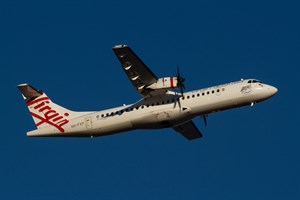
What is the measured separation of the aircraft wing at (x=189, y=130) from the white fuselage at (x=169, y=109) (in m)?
3.91

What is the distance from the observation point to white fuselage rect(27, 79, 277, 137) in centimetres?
3869

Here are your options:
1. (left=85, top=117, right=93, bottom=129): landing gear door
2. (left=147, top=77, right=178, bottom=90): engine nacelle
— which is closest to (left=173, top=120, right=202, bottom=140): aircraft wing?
(left=147, top=77, right=178, bottom=90): engine nacelle

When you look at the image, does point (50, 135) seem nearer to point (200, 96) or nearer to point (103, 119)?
point (103, 119)

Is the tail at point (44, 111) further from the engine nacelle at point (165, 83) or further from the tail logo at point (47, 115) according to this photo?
the engine nacelle at point (165, 83)

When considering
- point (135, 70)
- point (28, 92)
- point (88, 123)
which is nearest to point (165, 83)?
point (135, 70)

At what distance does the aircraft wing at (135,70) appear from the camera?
3709 cm

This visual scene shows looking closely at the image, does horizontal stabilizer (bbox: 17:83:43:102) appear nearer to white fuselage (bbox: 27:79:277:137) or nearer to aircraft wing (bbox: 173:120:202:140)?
white fuselage (bbox: 27:79:277:137)

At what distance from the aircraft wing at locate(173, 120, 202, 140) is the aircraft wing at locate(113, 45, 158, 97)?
5.23m

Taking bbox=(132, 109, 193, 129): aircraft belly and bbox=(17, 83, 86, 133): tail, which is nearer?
bbox=(132, 109, 193, 129): aircraft belly

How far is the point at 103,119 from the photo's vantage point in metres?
40.9

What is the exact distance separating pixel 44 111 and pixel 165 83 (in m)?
10.3

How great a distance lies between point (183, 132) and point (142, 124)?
5.66 m

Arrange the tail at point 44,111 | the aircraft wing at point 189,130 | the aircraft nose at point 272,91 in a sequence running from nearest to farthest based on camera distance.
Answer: the aircraft nose at point 272,91 → the tail at point 44,111 → the aircraft wing at point 189,130

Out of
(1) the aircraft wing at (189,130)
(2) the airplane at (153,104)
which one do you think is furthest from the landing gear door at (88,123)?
(1) the aircraft wing at (189,130)
